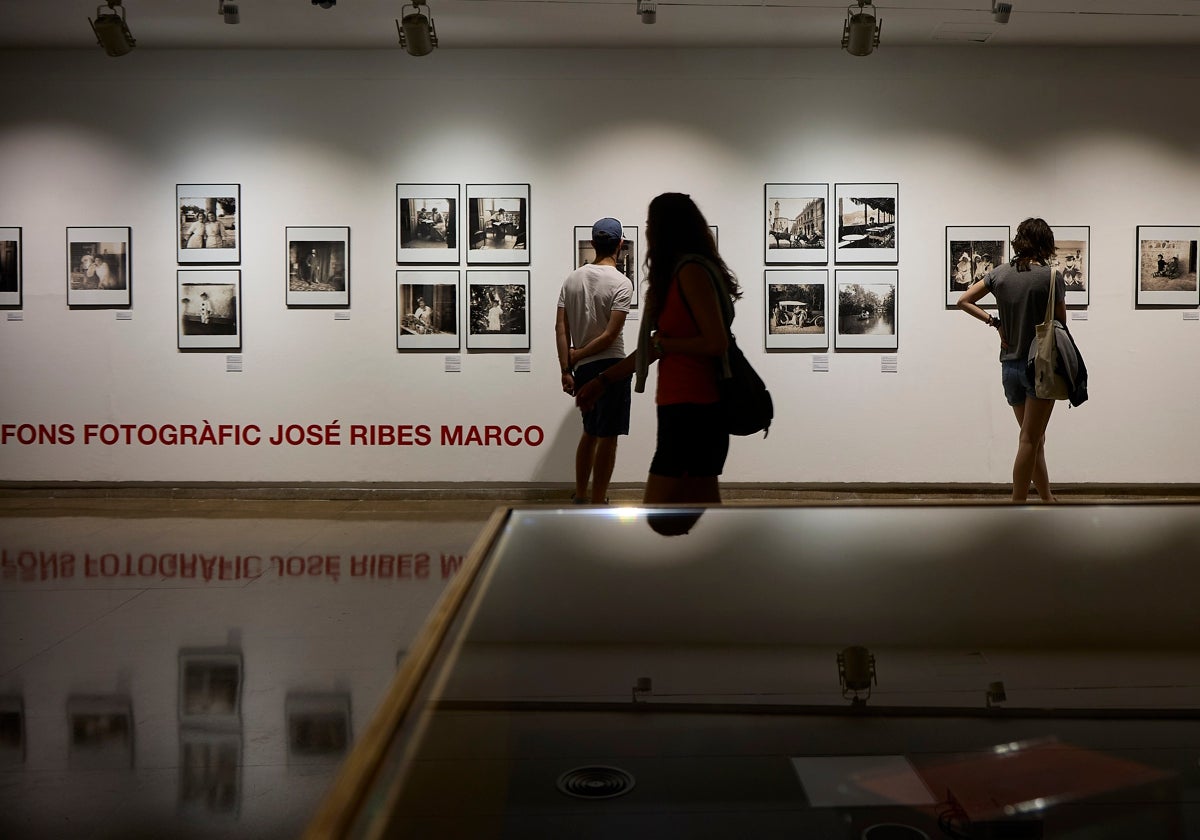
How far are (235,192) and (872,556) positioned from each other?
286 inches

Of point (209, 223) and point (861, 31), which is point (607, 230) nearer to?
point (861, 31)

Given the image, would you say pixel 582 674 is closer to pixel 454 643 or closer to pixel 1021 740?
pixel 454 643

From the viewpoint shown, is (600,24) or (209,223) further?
(209,223)

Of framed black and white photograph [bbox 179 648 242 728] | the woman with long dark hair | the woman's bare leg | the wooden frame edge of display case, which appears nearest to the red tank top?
the woman with long dark hair

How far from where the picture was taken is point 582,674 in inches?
53.7

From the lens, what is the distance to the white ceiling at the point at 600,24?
7309mm

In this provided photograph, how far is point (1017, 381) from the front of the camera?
612 centimetres

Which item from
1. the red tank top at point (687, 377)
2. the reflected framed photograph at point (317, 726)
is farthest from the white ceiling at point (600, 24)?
the reflected framed photograph at point (317, 726)

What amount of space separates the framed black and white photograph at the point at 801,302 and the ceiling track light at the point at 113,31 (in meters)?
4.80

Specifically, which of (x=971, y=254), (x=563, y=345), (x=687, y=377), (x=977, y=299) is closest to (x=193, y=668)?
(x=687, y=377)

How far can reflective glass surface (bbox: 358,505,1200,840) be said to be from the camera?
0.98 metres

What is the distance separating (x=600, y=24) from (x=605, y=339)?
9.17 ft

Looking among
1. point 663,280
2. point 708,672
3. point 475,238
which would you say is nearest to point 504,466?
point 475,238

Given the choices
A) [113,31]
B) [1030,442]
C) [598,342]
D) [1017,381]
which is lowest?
[1030,442]
